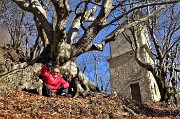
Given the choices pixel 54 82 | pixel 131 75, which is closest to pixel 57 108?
pixel 54 82

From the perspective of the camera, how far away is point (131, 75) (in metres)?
24.4

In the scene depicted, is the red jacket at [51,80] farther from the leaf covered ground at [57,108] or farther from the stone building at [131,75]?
the stone building at [131,75]

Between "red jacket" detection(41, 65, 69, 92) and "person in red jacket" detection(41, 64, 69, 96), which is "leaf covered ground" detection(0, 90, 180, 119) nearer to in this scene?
"person in red jacket" detection(41, 64, 69, 96)

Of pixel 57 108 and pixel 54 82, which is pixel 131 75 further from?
pixel 57 108

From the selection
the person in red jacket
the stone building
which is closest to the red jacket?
the person in red jacket

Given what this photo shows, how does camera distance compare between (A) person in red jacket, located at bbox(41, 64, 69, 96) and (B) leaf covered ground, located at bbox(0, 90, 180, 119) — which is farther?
(A) person in red jacket, located at bbox(41, 64, 69, 96)

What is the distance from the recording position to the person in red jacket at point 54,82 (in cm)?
737

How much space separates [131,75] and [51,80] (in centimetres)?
1774

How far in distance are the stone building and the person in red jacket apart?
585 inches

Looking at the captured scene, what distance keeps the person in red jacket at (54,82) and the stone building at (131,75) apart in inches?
585

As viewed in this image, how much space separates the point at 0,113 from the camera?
4578 millimetres

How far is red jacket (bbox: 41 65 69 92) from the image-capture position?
7402 millimetres

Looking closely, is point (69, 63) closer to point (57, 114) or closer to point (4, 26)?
point (57, 114)

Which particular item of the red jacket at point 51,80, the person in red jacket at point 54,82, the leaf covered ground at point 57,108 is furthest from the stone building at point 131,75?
the leaf covered ground at point 57,108
